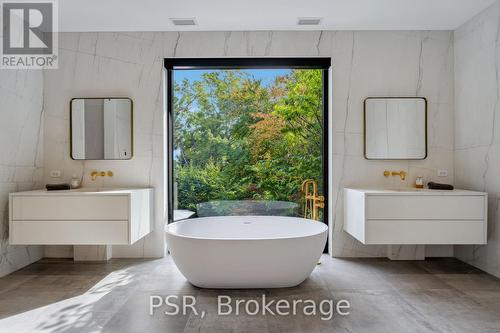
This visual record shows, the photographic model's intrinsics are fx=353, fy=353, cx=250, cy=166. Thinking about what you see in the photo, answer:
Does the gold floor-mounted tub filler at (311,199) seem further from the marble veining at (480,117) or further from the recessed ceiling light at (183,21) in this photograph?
the recessed ceiling light at (183,21)

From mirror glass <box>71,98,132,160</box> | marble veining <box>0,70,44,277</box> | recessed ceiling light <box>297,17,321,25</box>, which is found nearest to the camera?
marble veining <box>0,70,44,277</box>

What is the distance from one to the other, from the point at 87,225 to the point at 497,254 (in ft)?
12.1

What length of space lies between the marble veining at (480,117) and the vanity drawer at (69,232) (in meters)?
3.34

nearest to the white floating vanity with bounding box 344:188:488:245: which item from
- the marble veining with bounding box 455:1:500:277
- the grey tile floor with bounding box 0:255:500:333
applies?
the marble veining with bounding box 455:1:500:277

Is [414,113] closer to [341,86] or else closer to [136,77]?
[341,86]

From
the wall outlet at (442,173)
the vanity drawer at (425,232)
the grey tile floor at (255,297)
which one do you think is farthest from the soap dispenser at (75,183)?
the wall outlet at (442,173)

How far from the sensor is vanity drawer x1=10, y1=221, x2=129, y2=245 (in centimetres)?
311

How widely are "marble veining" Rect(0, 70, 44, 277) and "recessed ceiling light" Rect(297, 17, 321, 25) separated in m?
2.82

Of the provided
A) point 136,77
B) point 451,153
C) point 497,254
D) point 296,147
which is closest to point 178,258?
point 296,147

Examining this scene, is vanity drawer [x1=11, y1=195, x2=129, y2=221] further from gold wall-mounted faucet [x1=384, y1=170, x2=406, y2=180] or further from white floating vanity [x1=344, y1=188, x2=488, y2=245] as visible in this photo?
gold wall-mounted faucet [x1=384, y1=170, x2=406, y2=180]

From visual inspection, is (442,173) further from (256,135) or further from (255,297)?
(255,297)

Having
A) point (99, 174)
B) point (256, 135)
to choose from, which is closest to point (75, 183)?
point (99, 174)

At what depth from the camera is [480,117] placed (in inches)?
134

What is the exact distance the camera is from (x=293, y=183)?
13.1 ft
